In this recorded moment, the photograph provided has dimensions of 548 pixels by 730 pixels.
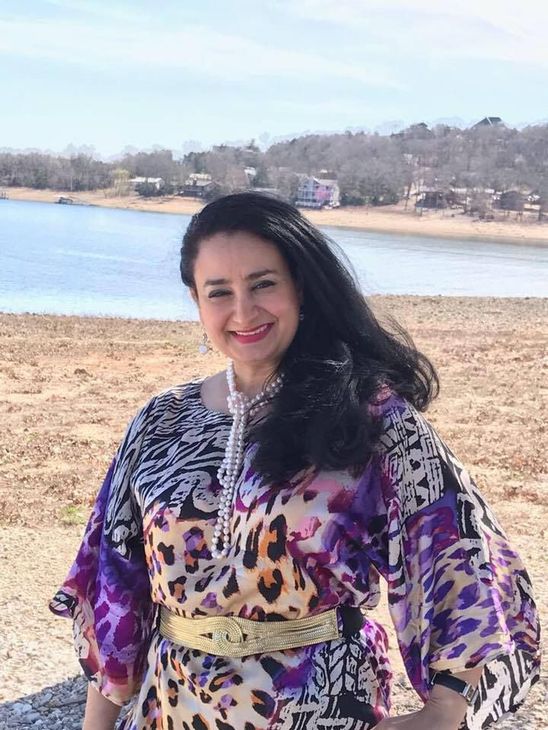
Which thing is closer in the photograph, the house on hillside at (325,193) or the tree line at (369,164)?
the house on hillside at (325,193)

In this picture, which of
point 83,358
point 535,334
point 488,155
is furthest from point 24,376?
point 488,155

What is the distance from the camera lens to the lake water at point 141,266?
23.7 m

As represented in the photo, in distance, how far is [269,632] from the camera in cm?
162

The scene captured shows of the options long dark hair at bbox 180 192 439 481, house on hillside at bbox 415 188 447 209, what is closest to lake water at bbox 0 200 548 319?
long dark hair at bbox 180 192 439 481

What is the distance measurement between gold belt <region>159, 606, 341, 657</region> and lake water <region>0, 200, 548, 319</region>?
26.3 inches

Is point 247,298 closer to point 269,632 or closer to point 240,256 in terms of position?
point 240,256

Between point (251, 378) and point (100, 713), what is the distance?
752mm

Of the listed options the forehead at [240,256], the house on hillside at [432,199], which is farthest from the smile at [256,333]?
the house on hillside at [432,199]

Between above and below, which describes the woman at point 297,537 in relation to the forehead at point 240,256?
below

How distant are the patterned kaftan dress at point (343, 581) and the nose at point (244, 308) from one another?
25 cm

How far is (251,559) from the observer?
1597 millimetres

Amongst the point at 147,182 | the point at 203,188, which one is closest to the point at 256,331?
the point at 203,188

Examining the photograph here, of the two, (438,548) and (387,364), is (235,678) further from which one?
(387,364)

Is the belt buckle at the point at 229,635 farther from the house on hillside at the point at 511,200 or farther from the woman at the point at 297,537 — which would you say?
the house on hillside at the point at 511,200
